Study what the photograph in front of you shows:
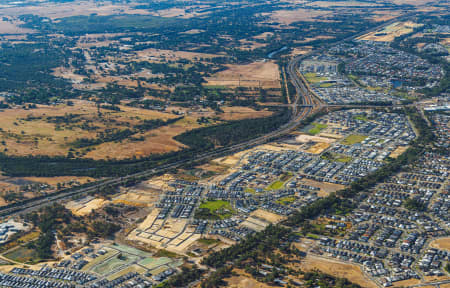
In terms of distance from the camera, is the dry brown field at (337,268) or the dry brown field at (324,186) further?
the dry brown field at (324,186)

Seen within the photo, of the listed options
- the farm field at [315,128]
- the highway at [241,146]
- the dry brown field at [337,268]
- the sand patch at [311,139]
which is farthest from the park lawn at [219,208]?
the farm field at [315,128]

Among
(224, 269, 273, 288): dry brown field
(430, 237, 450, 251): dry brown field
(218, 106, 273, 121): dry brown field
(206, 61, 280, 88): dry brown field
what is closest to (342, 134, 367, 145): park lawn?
(218, 106, 273, 121): dry brown field

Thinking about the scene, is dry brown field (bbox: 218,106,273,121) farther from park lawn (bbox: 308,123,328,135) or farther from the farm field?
park lawn (bbox: 308,123,328,135)

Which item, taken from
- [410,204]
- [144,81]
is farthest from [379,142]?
[144,81]

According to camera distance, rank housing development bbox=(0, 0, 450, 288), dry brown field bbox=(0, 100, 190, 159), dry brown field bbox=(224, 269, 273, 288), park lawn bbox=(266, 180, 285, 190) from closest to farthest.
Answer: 1. dry brown field bbox=(224, 269, 273, 288)
2. housing development bbox=(0, 0, 450, 288)
3. park lawn bbox=(266, 180, 285, 190)
4. dry brown field bbox=(0, 100, 190, 159)

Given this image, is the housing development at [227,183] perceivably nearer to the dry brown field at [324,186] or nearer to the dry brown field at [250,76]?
the dry brown field at [324,186]
